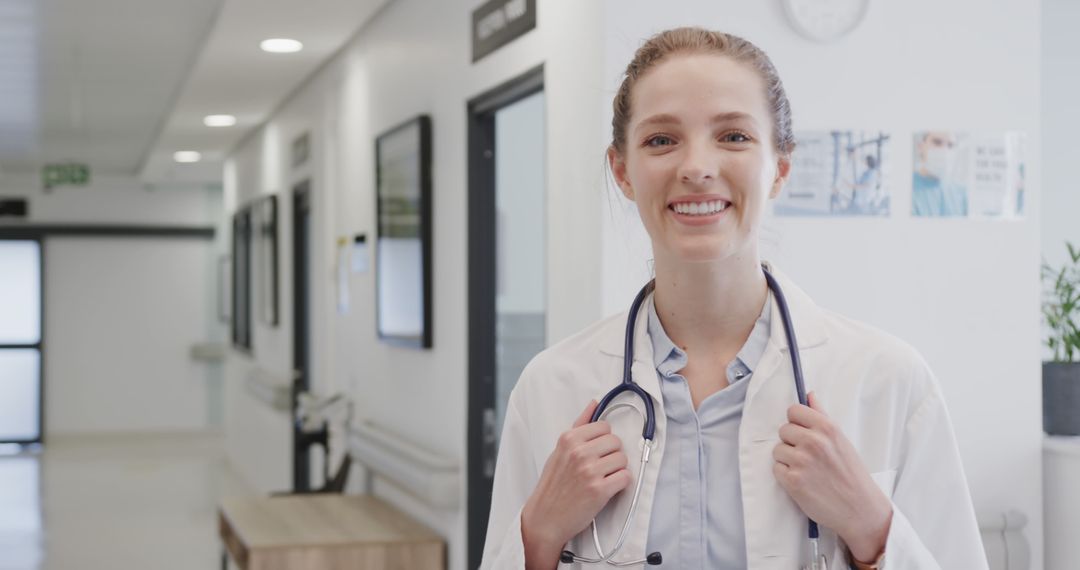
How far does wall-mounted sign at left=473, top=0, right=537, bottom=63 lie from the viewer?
12.3 feet

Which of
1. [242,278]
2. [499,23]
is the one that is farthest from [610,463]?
[242,278]

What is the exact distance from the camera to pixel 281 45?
642cm

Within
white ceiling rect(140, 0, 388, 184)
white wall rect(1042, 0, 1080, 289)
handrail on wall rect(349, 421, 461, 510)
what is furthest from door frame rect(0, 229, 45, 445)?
white wall rect(1042, 0, 1080, 289)

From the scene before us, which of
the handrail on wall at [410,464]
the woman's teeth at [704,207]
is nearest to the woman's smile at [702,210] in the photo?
the woman's teeth at [704,207]

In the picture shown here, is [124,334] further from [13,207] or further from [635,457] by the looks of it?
[635,457]

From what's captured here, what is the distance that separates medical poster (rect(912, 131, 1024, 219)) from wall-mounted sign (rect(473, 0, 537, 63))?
1.20 metres

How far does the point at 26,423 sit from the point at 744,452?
1384 cm

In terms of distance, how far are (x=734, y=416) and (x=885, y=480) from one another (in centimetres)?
19

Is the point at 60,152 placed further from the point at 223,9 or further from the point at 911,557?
the point at 911,557

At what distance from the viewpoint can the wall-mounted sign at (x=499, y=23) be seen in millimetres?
3748

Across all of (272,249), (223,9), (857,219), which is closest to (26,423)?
(272,249)

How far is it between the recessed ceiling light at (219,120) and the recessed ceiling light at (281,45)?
263cm

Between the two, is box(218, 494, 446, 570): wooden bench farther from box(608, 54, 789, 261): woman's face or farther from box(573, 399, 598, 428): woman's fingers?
box(608, 54, 789, 261): woman's face

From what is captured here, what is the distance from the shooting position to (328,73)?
22.8 ft
